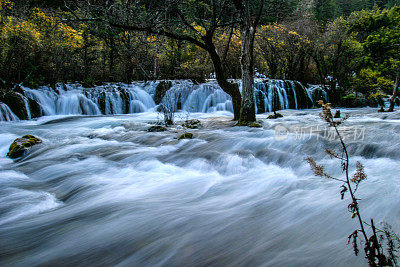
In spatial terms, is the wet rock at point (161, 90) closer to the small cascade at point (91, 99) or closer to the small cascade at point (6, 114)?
the small cascade at point (91, 99)

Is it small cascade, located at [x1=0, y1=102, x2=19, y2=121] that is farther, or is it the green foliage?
the green foliage

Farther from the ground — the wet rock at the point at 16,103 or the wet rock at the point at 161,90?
the wet rock at the point at 161,90

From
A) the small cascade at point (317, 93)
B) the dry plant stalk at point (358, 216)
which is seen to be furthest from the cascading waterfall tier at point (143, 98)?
the dry plant stalk at point (358, 216)

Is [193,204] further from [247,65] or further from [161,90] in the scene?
[161,90]

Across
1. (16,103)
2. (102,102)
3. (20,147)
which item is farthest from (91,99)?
(20,147)

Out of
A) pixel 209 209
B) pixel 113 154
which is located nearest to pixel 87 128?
pixel 113 154

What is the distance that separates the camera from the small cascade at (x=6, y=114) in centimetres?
1002

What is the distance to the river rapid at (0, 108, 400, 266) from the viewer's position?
1.76m

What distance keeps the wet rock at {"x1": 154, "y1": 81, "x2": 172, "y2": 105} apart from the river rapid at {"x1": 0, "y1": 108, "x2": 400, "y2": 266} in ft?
34.6

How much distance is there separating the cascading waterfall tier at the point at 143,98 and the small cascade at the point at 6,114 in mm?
323

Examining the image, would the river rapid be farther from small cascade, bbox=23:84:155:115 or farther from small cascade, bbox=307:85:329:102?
small cascade, bbox=307:85:329:102

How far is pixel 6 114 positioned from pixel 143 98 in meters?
7.26

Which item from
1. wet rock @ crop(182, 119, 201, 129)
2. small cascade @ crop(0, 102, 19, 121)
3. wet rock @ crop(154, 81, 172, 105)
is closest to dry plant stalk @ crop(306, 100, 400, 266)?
wet rock @ crop(182, 119, 201, 129)

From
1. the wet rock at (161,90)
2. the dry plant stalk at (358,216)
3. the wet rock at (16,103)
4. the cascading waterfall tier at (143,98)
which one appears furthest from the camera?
the wet rock at (161,90)
